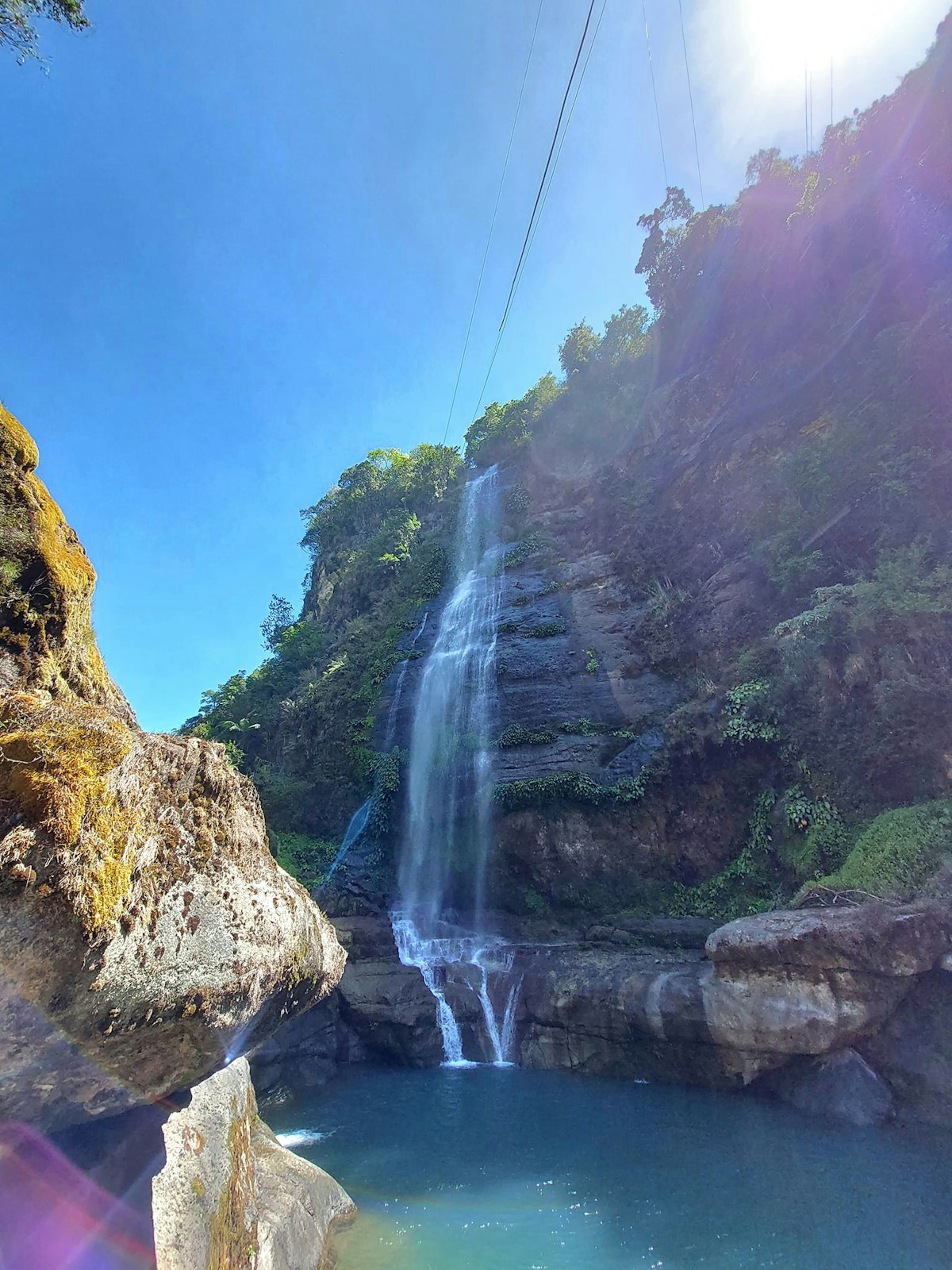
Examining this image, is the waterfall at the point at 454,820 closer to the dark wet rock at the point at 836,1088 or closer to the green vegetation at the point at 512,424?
the dark wet rock at the point at 836,1088

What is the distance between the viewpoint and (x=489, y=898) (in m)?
17.6

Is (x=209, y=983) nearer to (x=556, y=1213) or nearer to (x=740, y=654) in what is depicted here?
(x=556, y=1213)

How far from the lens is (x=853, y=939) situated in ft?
30.2

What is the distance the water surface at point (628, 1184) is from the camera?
20.3 feet

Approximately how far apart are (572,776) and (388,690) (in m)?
10.3

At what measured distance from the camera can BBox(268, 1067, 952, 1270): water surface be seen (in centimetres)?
619

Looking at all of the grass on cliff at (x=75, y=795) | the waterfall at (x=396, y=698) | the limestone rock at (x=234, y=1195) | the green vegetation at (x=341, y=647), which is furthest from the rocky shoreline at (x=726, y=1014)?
the grass on cliff at (x=75, y=795)

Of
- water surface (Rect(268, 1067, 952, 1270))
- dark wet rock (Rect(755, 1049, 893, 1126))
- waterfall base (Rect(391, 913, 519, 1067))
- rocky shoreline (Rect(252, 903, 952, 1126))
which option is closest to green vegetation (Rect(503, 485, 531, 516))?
waterfall base (Rect(391, 913, 519, 1067))

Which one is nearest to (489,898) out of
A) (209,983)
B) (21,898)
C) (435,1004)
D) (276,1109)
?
(435,1004)

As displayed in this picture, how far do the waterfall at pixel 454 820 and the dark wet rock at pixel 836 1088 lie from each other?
5.76m

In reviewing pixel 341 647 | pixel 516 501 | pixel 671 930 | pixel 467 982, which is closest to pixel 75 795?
pixel 467 982

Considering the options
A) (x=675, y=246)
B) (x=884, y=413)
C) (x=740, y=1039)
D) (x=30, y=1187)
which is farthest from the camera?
(x=675, y=246)

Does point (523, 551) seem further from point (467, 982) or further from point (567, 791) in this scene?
point (467, 982)

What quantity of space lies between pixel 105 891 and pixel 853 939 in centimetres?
1041
